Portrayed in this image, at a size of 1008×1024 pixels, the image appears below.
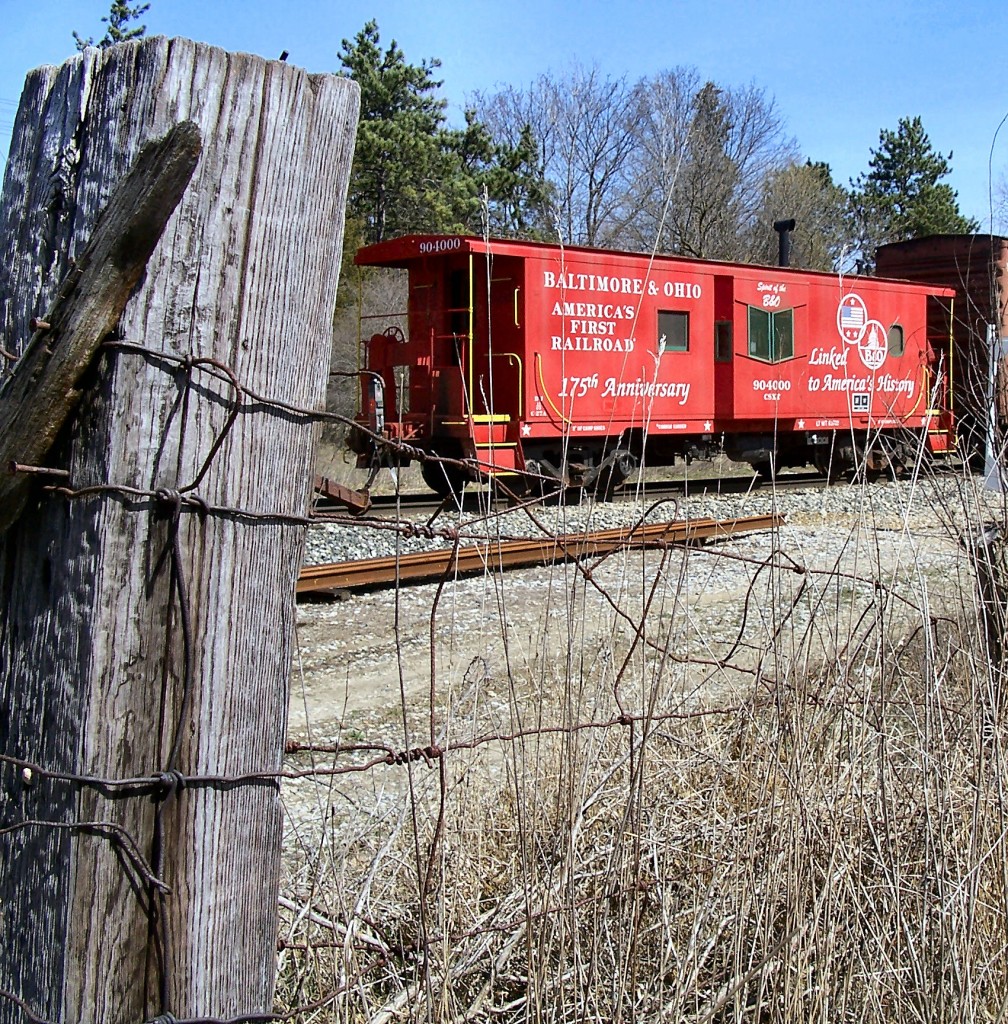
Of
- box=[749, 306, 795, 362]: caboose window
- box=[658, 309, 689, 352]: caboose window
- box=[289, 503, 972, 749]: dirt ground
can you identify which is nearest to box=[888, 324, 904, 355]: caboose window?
box=[749, 306, 795, 362]: caboose window

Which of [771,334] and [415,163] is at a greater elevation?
[415,163]

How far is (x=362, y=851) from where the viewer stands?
11.4ft

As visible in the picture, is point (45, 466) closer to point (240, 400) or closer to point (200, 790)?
point (240, 400)

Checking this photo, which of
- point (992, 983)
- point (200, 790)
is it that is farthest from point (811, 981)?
point (200, 790)

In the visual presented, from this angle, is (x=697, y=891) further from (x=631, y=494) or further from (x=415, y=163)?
(x=415, y=163)

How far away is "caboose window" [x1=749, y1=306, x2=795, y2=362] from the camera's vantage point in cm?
1603

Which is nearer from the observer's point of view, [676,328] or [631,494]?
[631,494]

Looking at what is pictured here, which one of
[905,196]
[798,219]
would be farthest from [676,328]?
[905,196]

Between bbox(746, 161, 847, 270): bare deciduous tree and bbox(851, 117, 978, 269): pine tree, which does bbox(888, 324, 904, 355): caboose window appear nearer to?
bbox(746, 161, 847, 270): bare deciduous tree

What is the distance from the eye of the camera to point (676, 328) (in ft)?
49.8

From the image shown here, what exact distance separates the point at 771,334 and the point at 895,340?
346 centimetres

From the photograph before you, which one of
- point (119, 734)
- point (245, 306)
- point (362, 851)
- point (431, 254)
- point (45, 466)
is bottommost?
point (362, 851)

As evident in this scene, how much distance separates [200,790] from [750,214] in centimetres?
4248

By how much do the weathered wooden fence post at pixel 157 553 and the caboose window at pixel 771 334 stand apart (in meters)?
14.9
